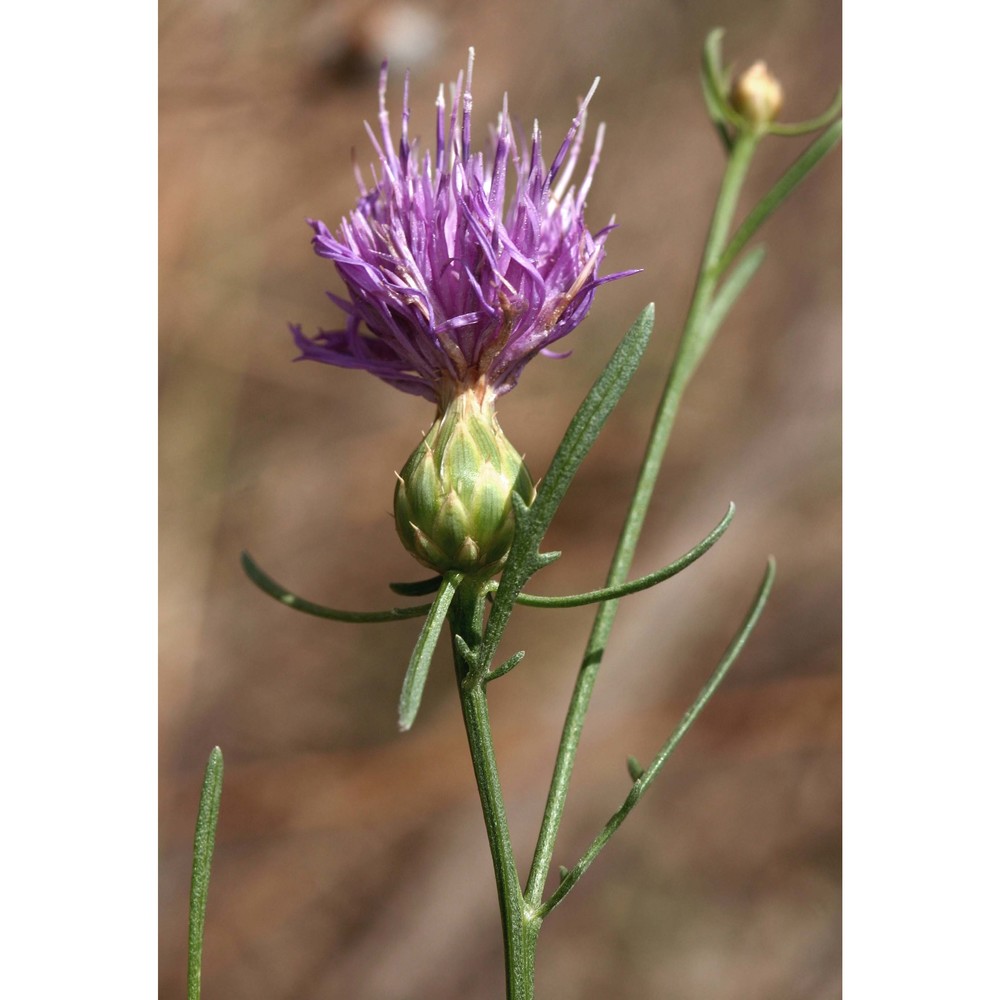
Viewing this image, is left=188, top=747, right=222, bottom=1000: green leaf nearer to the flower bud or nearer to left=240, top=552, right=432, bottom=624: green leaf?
left=240, top=552, right=432, bottom=624: green leaf

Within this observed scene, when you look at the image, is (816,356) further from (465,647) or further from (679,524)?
(465,647)

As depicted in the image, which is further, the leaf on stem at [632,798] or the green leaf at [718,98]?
the green leaf at [718,98]

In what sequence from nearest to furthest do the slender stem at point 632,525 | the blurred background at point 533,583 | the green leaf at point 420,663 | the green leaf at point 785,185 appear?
the green leaf at point 420,663
the slender stem at point 632,525
the green leaf at point 785,185
the blurred background at point 533,583

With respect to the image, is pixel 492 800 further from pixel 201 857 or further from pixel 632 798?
pixel 201 857

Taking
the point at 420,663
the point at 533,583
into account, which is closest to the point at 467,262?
the point at 420,663

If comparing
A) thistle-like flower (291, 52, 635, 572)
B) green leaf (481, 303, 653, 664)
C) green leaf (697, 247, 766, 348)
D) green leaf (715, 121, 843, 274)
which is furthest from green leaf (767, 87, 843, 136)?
green leaf (481, 303, 653, 664)

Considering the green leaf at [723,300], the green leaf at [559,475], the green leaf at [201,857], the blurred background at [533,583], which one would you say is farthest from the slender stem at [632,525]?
the blurred background at [533,583]

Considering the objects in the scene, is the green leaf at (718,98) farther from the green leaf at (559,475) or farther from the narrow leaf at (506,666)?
the narrow leaf at (506,666)
